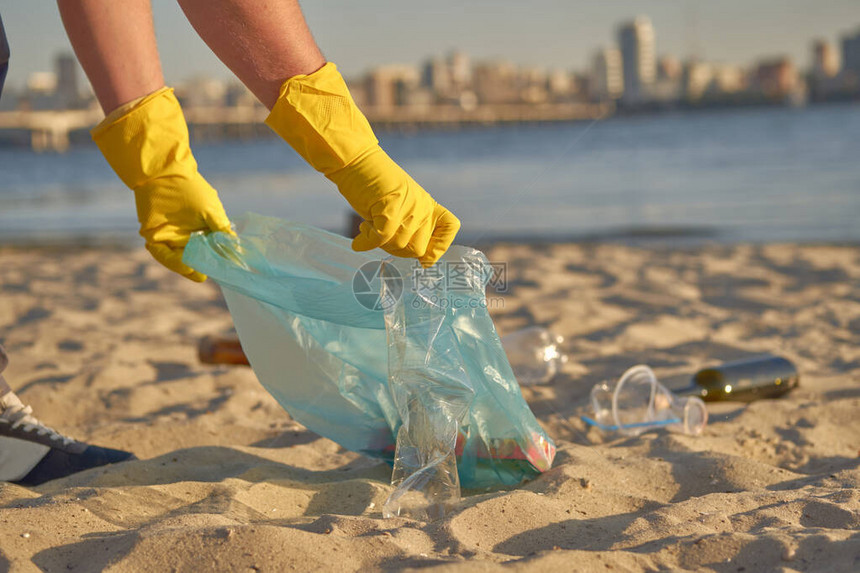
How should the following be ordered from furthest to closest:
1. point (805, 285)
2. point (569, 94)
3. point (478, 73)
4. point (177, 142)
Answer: point (478, 73) → point (569, 94) → point (805, 285) → point (177, 142)

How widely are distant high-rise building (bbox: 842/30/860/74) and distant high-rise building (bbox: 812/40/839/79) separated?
1.72ft

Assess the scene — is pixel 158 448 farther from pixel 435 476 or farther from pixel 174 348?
pixel 174 348

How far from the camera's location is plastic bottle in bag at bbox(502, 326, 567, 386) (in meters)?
2.46

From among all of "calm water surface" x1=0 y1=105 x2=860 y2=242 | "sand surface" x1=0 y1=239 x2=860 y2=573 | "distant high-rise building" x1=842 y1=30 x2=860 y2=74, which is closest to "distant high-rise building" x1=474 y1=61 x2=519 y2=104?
"calm water surface" x1=0 y1=105 x2=860 y2=242

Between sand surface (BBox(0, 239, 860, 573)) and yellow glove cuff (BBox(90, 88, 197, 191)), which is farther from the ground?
yellow glove cuff (BBox(90, 88, 197, 191))

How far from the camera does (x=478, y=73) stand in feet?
85.4

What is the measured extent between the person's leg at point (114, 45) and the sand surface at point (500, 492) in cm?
82

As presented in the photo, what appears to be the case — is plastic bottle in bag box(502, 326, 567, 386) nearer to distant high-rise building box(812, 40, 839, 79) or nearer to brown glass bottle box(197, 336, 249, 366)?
brown glass bottle box(197, 336, 249, 366)

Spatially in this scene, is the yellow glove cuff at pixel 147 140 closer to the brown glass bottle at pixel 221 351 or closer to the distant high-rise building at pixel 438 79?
the brown glass bottle at pixel 221 351

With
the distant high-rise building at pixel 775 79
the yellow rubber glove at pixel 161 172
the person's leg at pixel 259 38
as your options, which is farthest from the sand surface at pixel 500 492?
the distant high-rise building at pixel 775 79

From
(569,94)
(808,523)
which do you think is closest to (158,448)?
(808,523)

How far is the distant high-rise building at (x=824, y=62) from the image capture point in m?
41.8

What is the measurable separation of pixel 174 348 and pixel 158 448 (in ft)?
3.68

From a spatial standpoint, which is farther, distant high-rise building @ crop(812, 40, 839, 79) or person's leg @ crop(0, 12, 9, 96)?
distant high-rise building @ crop(812, 40, 839, 79)
